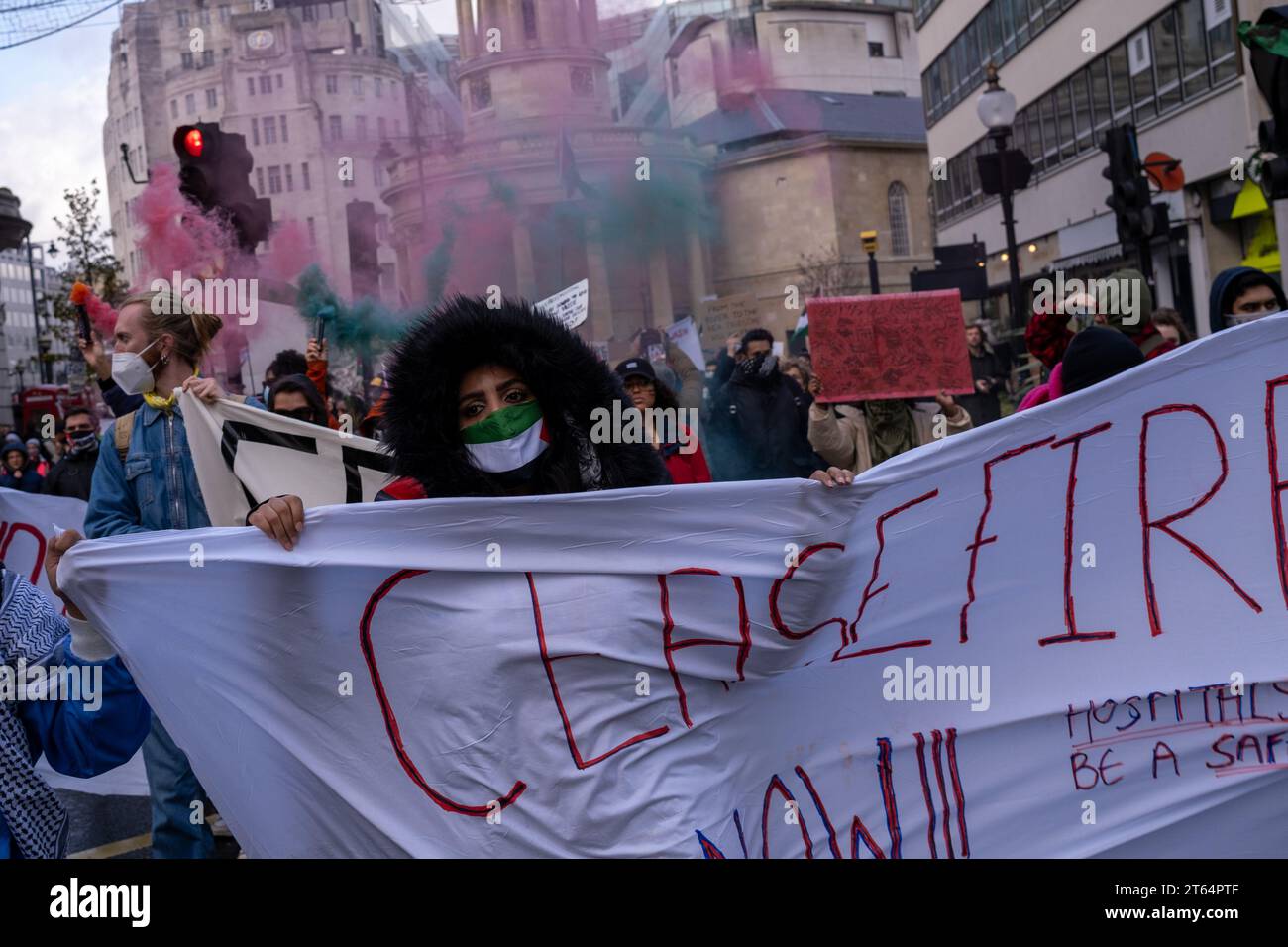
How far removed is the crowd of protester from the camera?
10.0 feet

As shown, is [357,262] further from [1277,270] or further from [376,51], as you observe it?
[1277,270]

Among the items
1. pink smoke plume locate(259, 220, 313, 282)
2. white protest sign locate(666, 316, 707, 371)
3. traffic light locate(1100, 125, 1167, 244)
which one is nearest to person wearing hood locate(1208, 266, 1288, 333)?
traffic light locate(1100, 125, 1167, 244)

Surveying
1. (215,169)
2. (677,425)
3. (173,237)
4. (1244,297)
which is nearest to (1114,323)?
(1244,297)

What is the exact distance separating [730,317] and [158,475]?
9.24 metres

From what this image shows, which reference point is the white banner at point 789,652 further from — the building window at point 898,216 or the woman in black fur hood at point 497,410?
the building window at point 898,216

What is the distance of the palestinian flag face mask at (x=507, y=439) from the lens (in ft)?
12.2

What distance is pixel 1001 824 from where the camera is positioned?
3.53m

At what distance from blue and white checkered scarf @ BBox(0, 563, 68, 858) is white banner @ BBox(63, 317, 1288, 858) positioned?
56 centimetres

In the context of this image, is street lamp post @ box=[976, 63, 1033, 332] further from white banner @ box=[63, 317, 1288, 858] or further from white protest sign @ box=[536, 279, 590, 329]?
white banner @ box=[63, 317, 1288, 858]

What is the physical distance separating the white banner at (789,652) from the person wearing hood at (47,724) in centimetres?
35

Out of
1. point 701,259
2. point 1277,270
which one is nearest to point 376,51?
point 701,259

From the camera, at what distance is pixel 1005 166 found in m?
14.9
